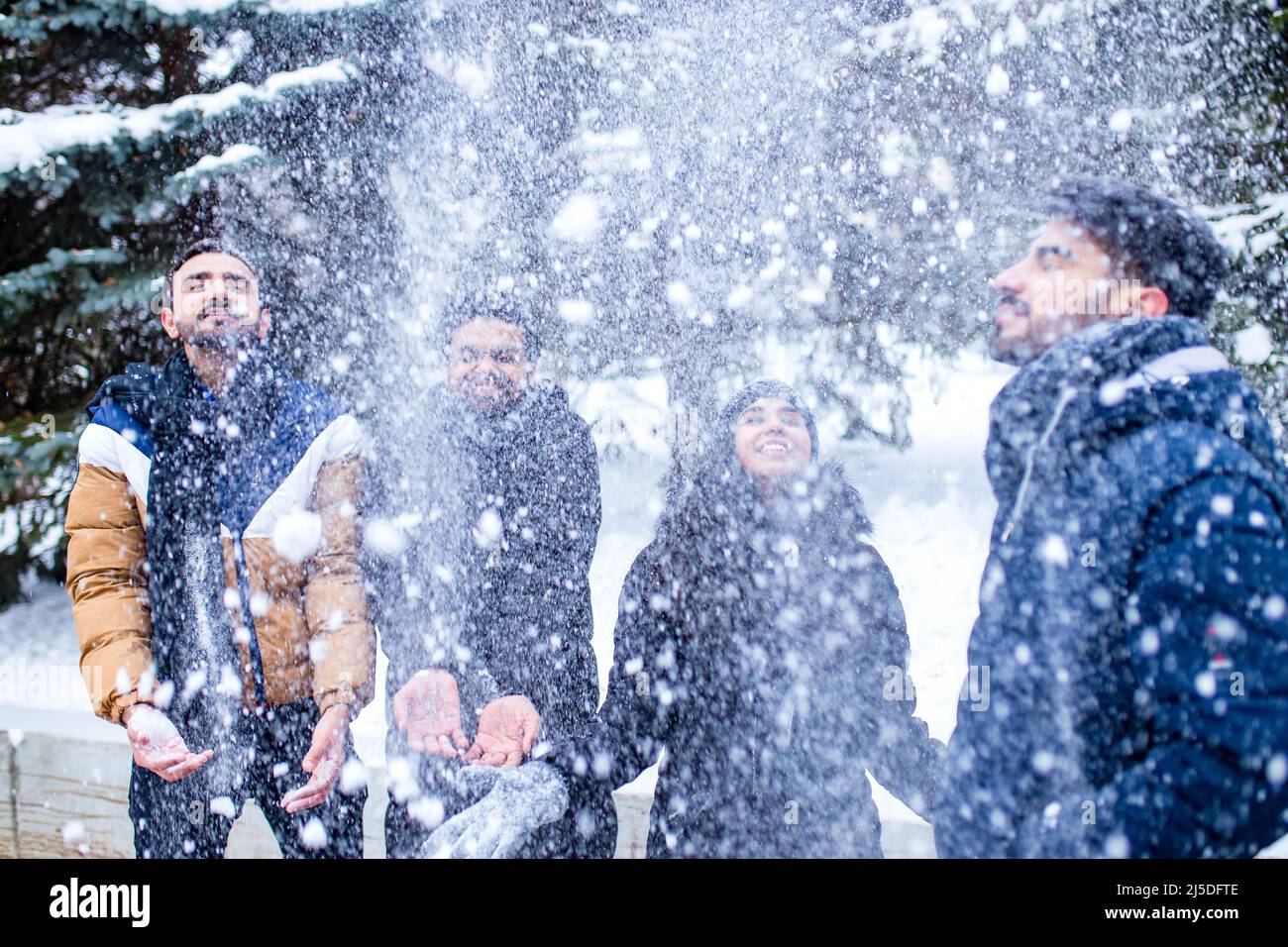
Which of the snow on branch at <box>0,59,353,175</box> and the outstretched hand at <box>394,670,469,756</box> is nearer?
the outstretched hand at <box>394,670,469,756</box>

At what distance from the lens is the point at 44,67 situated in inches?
147

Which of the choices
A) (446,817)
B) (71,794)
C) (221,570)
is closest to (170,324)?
(221,570)

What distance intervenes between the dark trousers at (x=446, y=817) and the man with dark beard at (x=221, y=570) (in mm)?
201

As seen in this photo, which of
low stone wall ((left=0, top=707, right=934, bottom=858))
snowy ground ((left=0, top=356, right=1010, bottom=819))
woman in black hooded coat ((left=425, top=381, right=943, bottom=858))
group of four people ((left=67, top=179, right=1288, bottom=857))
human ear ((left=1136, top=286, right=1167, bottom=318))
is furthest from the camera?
snowy ground ((left=0, top=356, right=1010, bottom=819))

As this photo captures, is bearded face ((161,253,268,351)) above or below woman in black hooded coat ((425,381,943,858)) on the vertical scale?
above

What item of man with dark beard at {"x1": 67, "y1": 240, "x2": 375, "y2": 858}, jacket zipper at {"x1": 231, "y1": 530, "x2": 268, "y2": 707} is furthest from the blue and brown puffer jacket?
jacket zipper at {"x1": 231, "y1": 530, "x2": 268, "y2": 707}

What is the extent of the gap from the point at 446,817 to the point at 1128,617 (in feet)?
6.19

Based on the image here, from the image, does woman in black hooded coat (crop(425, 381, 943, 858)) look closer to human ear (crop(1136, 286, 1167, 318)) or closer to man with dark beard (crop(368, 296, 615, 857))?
man with dark beard (crop(368, 296, 615, 857))

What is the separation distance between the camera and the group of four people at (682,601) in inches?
54.8

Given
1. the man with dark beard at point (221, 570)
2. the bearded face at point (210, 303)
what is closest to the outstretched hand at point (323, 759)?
the man with dark beard at point (221, 570)

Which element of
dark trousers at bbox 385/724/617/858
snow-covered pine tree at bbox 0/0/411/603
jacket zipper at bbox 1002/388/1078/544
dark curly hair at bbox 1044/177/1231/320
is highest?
A: snow-covered pine tree at bbox 0/0/411/603

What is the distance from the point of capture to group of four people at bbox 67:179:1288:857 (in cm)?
139

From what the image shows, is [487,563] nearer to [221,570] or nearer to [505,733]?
[505,733]

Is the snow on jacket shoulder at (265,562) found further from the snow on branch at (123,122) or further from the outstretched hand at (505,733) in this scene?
the snow on branch at (123,122)
